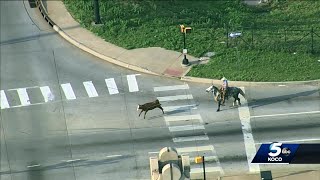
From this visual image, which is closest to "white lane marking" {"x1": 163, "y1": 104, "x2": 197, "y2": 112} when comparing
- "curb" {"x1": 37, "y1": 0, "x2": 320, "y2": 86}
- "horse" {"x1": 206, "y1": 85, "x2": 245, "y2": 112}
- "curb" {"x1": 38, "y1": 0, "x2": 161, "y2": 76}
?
"horse" {"x1": 206, "y1": 85, "x2": 245, "y2": 112}

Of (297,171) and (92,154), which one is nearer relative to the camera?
(297,171)

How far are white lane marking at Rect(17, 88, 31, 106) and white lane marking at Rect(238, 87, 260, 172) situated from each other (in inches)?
461

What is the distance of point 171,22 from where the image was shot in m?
49.2

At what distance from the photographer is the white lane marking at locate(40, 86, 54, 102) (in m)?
42.9

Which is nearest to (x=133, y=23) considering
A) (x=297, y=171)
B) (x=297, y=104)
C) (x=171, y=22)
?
(x=171, y=22)

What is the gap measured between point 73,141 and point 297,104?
12062 millimetres

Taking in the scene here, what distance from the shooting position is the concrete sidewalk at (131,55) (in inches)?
1775

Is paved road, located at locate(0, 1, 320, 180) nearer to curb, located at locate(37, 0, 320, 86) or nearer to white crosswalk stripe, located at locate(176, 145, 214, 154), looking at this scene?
white crosswalk stripe, located at locate(176, 145, 214, 154)

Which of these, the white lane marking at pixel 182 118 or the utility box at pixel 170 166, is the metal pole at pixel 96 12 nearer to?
the white lane marking at pixel 182 118

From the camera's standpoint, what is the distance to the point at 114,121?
4084cm

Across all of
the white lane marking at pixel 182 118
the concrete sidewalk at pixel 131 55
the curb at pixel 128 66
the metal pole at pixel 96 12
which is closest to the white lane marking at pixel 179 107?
the white lane marking at pixel 182 118

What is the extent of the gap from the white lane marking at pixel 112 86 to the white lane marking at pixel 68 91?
207cm

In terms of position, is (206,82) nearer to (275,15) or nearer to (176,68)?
(176,68)

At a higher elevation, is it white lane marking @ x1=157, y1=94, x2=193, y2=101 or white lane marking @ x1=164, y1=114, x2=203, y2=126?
white lane marking @ x1=157, y1=94, x2=193, y2=101
